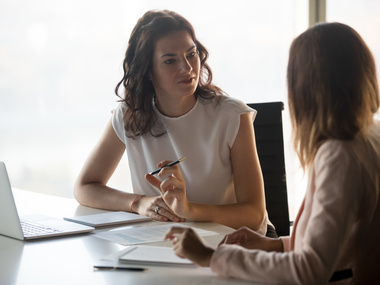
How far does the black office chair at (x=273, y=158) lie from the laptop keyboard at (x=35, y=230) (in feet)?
3.26

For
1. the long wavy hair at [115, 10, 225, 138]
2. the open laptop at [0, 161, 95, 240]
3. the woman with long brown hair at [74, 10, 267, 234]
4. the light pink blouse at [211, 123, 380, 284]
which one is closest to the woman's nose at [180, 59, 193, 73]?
the woman with long brown hair at [74, 10, 267, 234]

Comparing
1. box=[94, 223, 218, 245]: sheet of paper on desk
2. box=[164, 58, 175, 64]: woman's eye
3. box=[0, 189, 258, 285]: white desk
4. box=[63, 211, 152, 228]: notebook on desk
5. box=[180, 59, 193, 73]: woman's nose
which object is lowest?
box=[0, 189, 258, 285]: white desk

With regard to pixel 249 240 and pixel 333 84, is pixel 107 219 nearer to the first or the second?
pixel 249 240

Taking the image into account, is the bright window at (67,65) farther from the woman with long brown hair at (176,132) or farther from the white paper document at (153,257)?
the white paper document at (153,257)

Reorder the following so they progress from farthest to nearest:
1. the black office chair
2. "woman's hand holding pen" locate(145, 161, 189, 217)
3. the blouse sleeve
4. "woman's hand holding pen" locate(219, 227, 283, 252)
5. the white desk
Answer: the black office chair, "woman's hand holding pen" locate(145, 161, 189, 217), "woman's hand holding pen" locate(219, 227, 283, 252), the white desk, the blouse sleeve

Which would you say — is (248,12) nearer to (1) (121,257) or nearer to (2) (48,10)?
(2) (48,10)

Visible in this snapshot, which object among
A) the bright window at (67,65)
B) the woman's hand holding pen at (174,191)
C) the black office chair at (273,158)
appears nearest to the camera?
the woman's hand holding pen at (174,191)

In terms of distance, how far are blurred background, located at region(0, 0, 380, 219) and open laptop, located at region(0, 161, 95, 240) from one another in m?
2.26

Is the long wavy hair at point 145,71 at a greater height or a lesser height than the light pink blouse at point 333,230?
greater

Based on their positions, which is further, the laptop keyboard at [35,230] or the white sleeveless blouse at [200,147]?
the white sleeveless blouse at [200,147]

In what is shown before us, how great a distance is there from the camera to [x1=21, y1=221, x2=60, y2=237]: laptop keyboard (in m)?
1.72

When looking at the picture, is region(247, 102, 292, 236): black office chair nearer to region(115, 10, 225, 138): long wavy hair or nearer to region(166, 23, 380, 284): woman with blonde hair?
region(115, 10, 225, 138): long wavy hair

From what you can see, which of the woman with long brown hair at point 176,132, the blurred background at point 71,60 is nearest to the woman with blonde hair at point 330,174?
the woman with long brown hair at point 176,132

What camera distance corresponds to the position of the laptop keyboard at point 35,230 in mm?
1719
